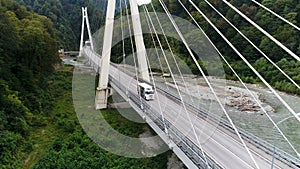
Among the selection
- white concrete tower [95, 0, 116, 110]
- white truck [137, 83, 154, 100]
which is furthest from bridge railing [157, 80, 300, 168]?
white concrete tower [95, 0, 116, 110]

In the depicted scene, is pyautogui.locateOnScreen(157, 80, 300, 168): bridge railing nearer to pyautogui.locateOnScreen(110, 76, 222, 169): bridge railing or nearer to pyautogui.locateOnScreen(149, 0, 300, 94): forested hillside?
pyautogui.locateOnScreen(110, 76, 222, 169): bridge railing

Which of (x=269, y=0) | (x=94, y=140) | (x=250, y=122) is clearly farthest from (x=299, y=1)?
→ (x=94, y=140)

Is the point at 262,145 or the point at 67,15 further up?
the point at 67,15

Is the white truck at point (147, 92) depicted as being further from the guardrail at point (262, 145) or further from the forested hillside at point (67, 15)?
the forested hillside at point (67, 15)

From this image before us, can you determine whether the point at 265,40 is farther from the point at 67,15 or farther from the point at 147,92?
the point at 67,15

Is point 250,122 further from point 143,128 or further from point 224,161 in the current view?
point 224,161

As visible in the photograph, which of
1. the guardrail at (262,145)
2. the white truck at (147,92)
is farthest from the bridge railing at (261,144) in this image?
the white truck at (147,92)

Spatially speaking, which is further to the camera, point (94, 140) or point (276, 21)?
point (276, 21)

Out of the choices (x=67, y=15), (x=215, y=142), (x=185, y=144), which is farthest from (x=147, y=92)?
(x=67, y=15)
